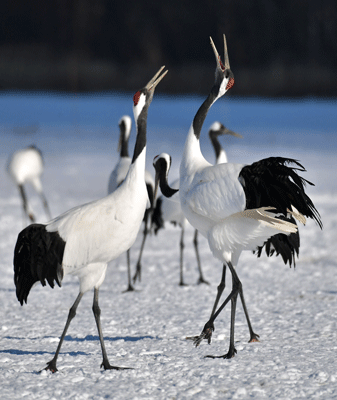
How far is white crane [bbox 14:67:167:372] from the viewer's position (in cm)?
382

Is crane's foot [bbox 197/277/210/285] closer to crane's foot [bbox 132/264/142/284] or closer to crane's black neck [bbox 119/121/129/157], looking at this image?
crane's foot [bbox 132/264/142/284]

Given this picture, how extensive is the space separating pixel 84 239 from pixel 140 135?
0.76 meters

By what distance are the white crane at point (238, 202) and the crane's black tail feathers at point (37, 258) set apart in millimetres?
1045

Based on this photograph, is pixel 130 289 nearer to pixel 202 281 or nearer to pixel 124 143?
pixel 202 281

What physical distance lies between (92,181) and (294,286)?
29.8ft

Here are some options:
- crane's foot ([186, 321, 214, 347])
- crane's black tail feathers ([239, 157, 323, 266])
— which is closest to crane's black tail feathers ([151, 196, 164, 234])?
crane's foot ([186, 321, 214, 347])

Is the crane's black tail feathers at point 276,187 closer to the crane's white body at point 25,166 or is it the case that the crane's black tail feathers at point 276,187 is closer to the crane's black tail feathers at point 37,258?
the crane's black tail feathers at point 37,258

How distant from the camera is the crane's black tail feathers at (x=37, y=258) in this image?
3.81 m

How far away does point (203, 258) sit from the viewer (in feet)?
25.4

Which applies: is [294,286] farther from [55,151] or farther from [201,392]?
[55,151]

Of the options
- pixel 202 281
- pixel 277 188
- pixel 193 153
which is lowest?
pixel 202 281

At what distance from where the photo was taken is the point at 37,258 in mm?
3824

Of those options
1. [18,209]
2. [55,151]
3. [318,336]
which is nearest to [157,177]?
[318,336]

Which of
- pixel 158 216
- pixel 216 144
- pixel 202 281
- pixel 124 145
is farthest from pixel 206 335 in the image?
pixel 216 144
